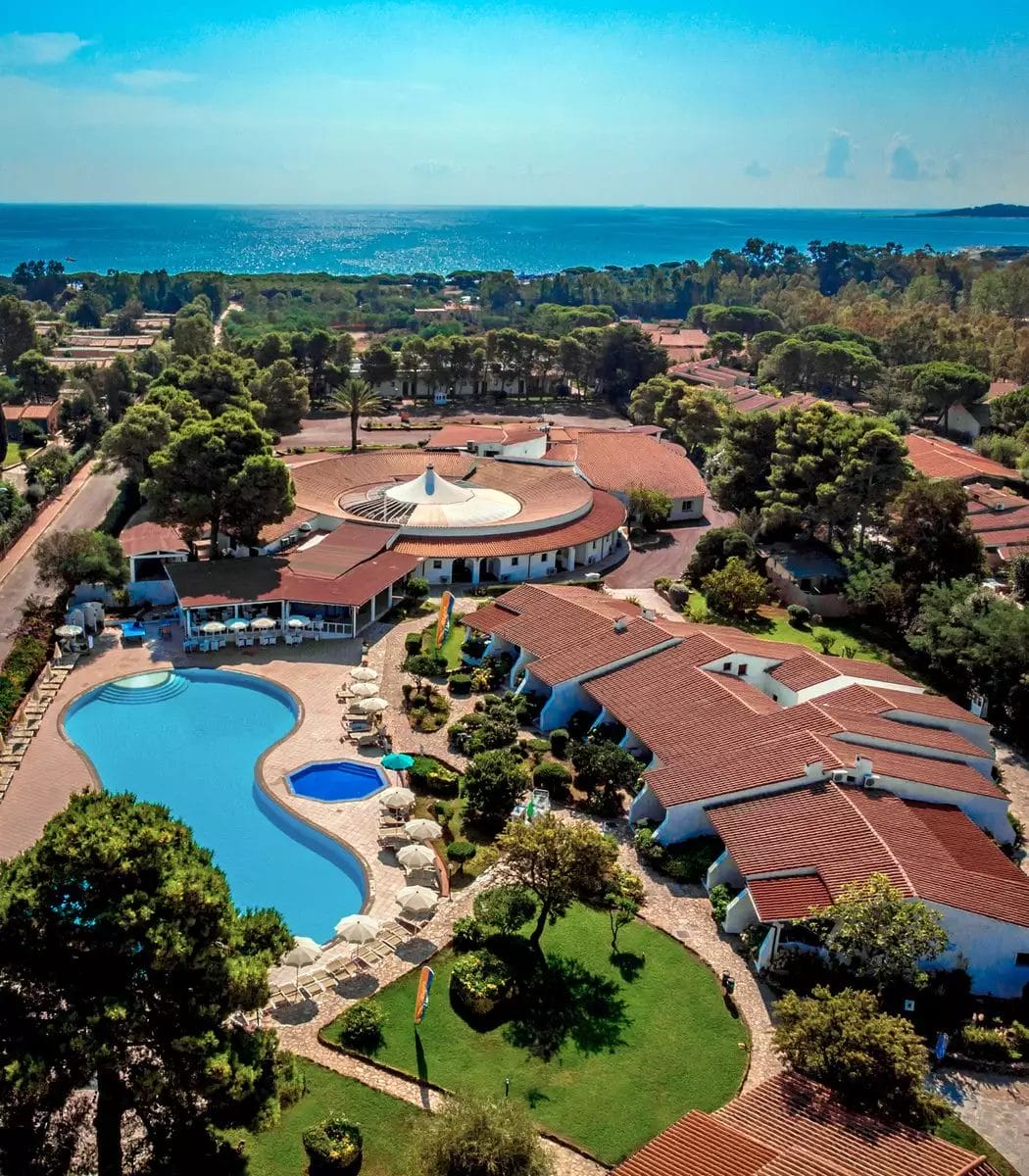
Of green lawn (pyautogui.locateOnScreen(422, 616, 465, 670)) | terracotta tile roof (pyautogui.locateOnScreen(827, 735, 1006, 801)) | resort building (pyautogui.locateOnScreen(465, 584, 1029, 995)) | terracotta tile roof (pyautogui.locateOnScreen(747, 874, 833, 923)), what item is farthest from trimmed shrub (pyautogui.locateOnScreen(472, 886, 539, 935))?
green lawn (pyautogui.locateOnScreen(422, 616, 465, 670))

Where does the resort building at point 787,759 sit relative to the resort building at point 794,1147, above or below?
above

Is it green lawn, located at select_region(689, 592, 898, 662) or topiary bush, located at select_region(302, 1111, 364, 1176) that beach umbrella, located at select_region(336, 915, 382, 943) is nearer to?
topiary bush, located at select_region(302, 1111, 364, 1176)

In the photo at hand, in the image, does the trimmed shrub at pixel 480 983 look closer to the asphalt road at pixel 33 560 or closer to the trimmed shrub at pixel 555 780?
the trimmed shrub at pixel 555 780

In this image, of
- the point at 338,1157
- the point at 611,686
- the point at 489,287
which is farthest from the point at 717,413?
the point at 489,287

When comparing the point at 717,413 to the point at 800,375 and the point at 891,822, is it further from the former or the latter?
the point at 891,822

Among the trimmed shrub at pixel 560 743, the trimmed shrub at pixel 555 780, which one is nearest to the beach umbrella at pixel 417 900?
the trimmed shrub at pixel 555 780

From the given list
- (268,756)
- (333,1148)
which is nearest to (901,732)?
(268,756)
